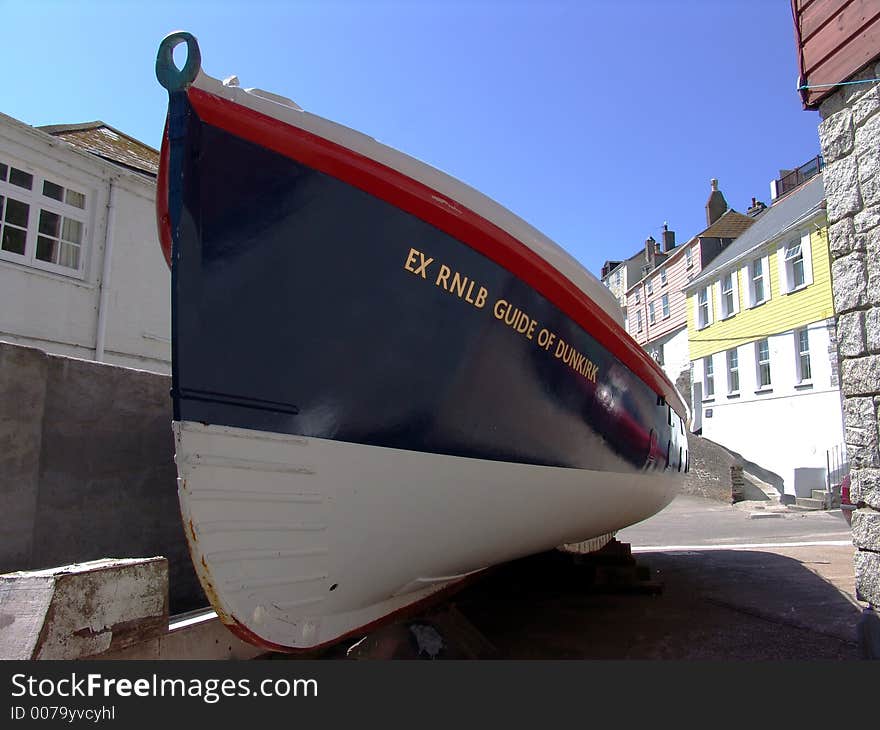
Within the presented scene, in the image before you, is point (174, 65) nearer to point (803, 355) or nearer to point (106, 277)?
point (106, 277)

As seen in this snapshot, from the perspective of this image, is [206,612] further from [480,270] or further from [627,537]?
[627,537]

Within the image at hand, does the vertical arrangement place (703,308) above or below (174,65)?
above

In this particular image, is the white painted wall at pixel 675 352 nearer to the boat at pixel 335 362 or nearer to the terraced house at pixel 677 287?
the terraced house at pixel 677 287

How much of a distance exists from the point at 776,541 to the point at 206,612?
28.6ft

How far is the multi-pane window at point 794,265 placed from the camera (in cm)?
1645

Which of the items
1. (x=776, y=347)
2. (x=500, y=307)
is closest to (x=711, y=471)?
(x=776, y=347)

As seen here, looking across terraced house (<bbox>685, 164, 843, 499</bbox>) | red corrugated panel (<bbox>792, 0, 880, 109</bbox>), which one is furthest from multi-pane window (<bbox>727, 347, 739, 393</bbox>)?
red corrugated panel (<bbox>792, 0, 880, 109</bbox>)

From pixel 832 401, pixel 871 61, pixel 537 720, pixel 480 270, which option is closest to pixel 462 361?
pixel 480 270

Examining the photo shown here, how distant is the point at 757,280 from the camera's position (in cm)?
1847

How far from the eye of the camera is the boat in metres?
2.33

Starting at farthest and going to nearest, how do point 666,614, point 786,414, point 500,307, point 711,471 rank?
point 711,471 < point 786,414 < point 666,614 < point 500,307

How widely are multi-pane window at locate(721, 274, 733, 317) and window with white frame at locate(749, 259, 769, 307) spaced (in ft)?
3.93

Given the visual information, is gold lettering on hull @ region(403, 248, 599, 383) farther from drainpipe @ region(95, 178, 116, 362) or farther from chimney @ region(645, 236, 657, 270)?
chimney @ region(645, 236, 657, 270)

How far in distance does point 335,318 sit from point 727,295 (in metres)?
20.3
